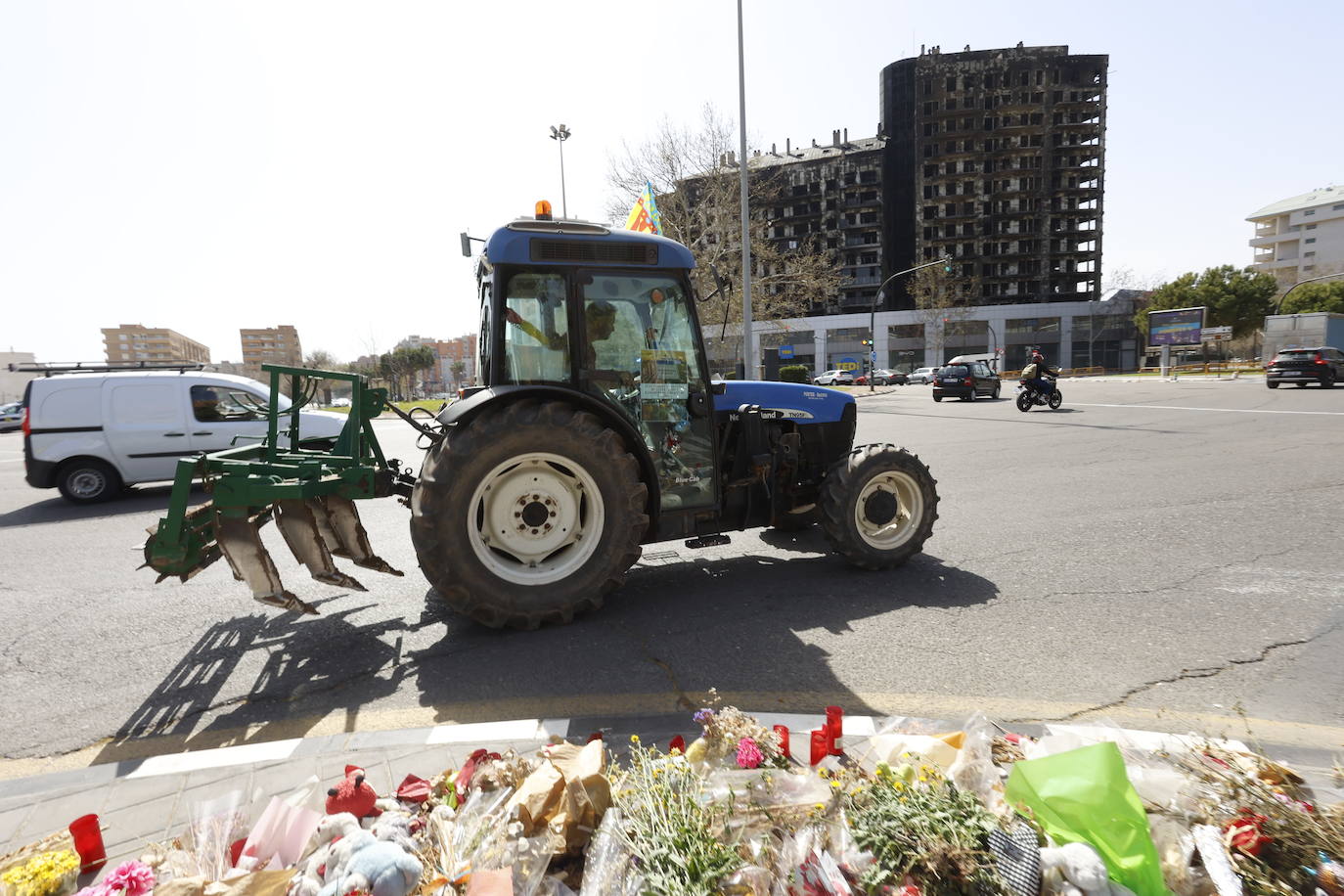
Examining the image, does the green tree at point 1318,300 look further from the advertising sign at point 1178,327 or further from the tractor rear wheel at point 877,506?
the tractor rear wheel at point 877,506

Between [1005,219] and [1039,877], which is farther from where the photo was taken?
[1005,219]

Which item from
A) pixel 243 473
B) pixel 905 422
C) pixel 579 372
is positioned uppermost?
pixel 579 372

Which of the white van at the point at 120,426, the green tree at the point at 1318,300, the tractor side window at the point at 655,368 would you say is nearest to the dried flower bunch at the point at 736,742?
the tractor side window at the point at 655,368

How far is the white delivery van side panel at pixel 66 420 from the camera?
30.8 ft

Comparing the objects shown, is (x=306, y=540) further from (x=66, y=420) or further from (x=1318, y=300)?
(x=1318, y=300)

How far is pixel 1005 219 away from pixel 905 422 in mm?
70043

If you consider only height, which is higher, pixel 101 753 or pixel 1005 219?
pixel 1005 219

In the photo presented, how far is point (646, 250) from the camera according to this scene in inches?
167

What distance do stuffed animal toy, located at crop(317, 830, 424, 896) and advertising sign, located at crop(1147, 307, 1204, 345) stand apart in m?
49.3

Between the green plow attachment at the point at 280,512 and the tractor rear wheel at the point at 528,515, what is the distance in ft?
1.75

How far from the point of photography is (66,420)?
9453 millimetres

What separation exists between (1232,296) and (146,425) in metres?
70.7

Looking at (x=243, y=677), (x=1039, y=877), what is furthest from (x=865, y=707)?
(x=243, y=677)

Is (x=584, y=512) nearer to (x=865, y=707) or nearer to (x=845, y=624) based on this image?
(x=845, y=624)
